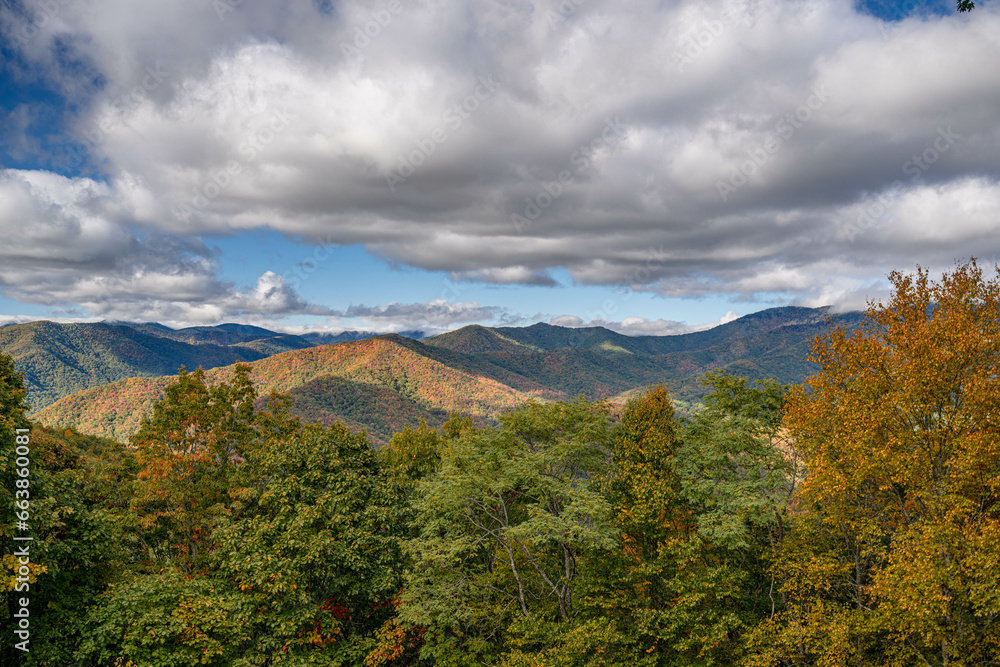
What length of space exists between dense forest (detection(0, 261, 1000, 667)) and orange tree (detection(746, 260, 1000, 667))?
126 mm

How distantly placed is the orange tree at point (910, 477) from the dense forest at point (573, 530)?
5.0 inches

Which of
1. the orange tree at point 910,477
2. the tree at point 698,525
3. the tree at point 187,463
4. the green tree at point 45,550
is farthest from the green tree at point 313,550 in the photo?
the orange tree at point 910,477

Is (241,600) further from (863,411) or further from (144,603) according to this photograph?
(863,411)

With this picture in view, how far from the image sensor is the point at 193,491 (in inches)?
A: 1154

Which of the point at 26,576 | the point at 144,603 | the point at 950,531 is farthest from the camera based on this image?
the point at 144,603

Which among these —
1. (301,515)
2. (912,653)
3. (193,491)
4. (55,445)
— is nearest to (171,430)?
(193,491)

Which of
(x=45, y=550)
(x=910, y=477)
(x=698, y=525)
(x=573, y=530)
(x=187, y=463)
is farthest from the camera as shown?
(x=187, y=463)

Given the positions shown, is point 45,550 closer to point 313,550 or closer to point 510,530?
point 313,550

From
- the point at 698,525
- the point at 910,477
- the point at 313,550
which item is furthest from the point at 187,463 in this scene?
the point at 910,477

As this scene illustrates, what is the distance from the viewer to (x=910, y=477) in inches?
738

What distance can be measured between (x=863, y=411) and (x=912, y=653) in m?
10.5

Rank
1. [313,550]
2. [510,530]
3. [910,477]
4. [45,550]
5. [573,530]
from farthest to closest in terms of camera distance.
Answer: [510,530]
[313,550]
[573,530]
[910,477]
[45,550]

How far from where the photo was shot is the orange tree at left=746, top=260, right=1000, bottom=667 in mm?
16672

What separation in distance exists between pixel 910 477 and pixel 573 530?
14036mm
